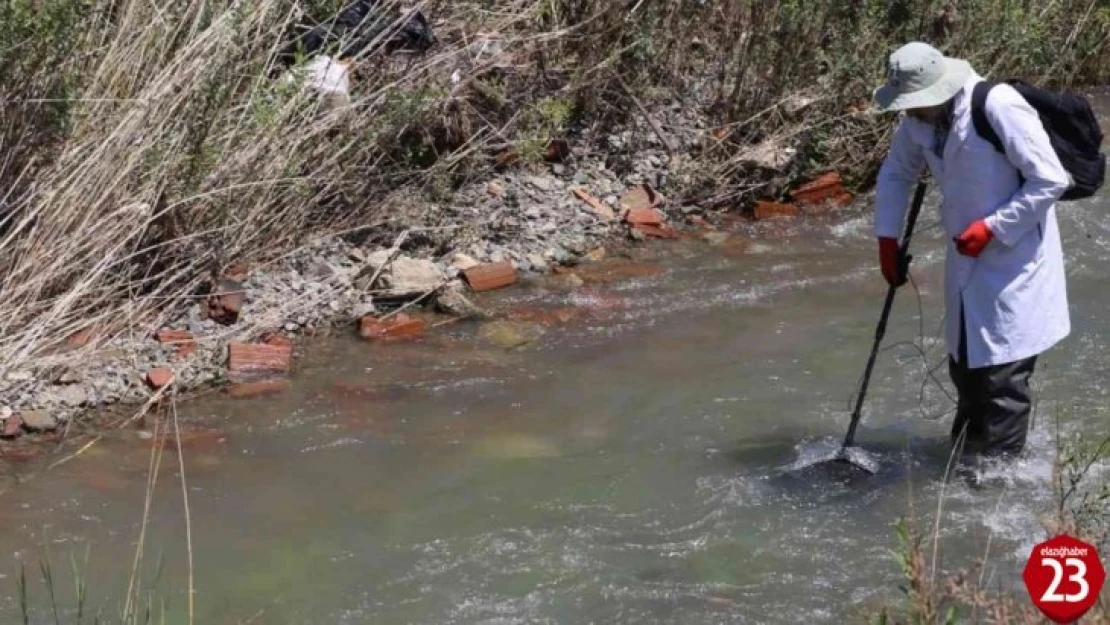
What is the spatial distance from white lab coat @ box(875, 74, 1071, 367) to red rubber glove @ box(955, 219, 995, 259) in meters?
0.02

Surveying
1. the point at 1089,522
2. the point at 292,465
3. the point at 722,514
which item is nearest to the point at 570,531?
the point at 722,514

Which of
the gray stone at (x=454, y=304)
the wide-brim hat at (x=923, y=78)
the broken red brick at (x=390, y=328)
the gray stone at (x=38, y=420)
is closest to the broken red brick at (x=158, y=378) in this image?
the gray stone at (x=38, y=420)

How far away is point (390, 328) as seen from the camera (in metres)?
7.13

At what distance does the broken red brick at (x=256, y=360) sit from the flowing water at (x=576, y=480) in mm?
109

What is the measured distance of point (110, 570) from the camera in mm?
5070

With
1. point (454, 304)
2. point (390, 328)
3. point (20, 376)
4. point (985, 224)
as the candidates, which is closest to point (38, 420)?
point (20, 376)

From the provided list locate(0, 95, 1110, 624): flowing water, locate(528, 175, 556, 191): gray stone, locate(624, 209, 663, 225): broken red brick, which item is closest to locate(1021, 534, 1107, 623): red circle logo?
locate(0, 95, 1110, 624): flowing water

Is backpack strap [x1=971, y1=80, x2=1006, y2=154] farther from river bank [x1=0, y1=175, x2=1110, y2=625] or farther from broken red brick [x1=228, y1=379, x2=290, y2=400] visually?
broken red brick [x1=228, y1=379, x2=290, y2=400]

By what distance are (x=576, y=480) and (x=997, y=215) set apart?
175 centimetres

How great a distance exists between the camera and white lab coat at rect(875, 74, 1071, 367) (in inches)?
193

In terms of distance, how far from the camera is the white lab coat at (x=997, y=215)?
16.1ft

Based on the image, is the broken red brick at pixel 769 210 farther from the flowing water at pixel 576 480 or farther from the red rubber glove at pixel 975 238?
the red rubber glove at pixel 975 238

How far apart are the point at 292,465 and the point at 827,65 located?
461 centimetres

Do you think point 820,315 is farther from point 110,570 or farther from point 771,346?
point 110,570
